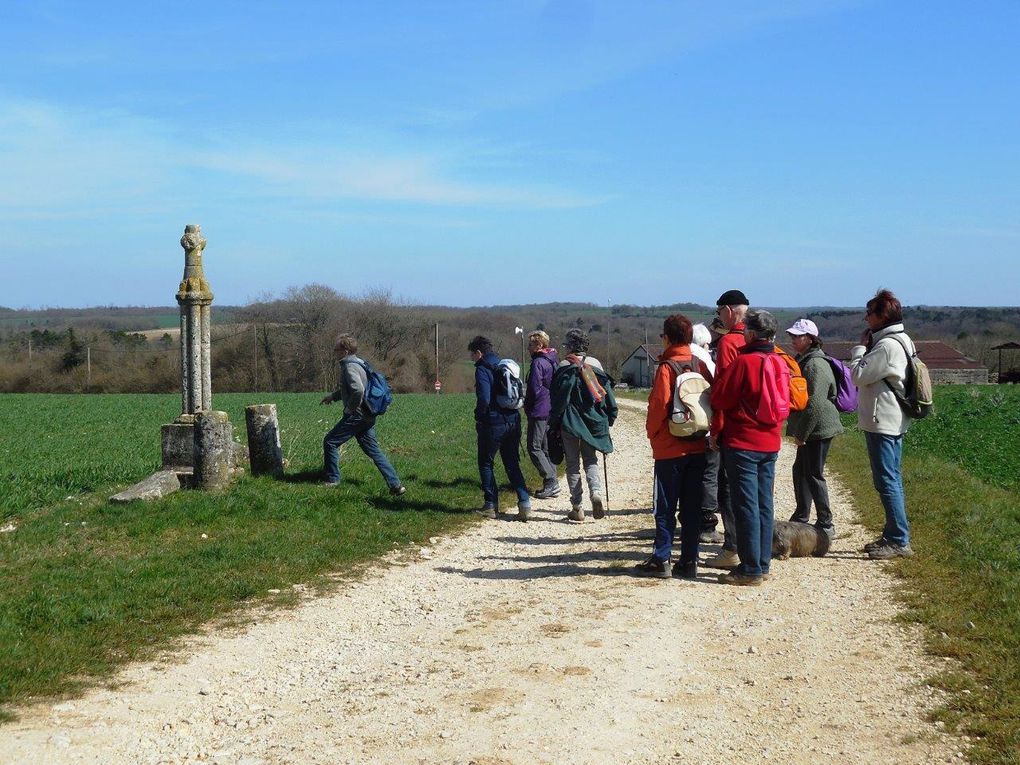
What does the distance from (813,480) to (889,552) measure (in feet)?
2.94

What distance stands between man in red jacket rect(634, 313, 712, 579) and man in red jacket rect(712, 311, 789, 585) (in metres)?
0.32

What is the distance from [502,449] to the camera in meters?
10.9

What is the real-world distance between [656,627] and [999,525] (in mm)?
4482

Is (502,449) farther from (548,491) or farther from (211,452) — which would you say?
(211,452)

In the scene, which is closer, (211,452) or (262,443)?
(211,452)

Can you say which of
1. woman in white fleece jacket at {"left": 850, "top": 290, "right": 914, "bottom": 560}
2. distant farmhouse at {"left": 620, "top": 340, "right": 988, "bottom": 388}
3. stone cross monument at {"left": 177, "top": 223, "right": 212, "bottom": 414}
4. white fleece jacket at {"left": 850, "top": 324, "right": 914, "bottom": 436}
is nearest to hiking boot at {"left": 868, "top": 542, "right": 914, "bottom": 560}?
woman in white fleece jacket at {"left": 850, "top": 290, "right": 914, "bottom": 560}

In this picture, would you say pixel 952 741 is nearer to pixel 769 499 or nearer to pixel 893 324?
pixel 769 499

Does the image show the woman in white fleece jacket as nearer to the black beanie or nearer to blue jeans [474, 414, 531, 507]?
the black beanie

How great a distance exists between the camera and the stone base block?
11234 millimetres

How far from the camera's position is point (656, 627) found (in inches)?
249

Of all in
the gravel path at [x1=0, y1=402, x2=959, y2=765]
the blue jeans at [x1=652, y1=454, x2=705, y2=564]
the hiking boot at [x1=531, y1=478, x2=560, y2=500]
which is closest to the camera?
the gravel path at [x1=0, y1=402, x2=959, y2=765]

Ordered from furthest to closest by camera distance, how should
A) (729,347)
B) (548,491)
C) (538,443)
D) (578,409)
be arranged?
(538,443) → (548,491) → (578,409) → (729,347)

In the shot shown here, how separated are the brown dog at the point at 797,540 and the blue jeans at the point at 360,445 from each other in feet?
14.9

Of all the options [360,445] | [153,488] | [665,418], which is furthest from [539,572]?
[153,488]
